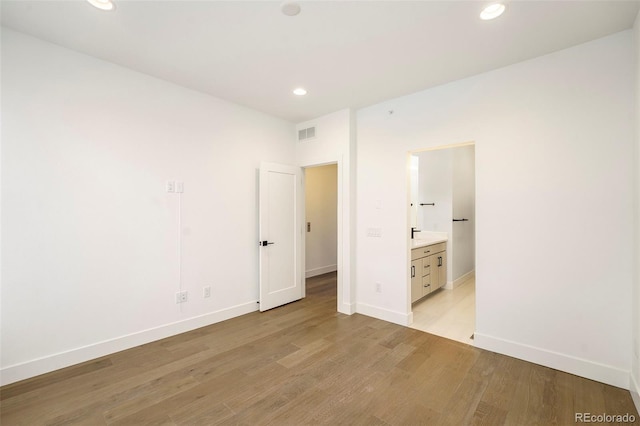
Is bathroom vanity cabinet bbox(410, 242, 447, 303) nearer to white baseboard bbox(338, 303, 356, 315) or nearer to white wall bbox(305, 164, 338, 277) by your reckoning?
white baseboard bbox(338, 303, 356, 315)

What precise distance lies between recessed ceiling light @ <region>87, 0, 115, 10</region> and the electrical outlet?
8.90 ft

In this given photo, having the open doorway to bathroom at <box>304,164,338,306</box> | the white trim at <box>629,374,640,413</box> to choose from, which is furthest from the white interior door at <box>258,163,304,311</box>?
the white trim at <box>629,374,640,413</box>

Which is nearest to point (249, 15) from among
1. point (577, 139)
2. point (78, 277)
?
point (78, 277)

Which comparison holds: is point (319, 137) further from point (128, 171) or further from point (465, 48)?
point (128, 171)

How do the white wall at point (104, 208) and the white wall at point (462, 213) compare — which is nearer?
the white wall at point (104, 208)

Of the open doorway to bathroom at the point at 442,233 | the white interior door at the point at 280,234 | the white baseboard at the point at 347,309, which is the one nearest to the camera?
the white baseboard at the point at 347,309

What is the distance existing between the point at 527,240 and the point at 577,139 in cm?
97

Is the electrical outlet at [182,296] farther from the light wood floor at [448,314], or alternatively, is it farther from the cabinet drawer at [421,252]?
the cabinet drawer at [421,252]

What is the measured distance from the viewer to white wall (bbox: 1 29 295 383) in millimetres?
2348

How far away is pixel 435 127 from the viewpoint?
10.8 ft

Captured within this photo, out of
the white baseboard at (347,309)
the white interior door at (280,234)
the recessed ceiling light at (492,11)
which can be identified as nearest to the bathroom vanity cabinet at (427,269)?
the white baseboard at (347,309)

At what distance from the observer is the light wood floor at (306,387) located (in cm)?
195

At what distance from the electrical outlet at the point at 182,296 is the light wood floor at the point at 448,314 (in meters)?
2.77

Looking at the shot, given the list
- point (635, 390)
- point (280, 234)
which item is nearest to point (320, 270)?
point (280, 234)
